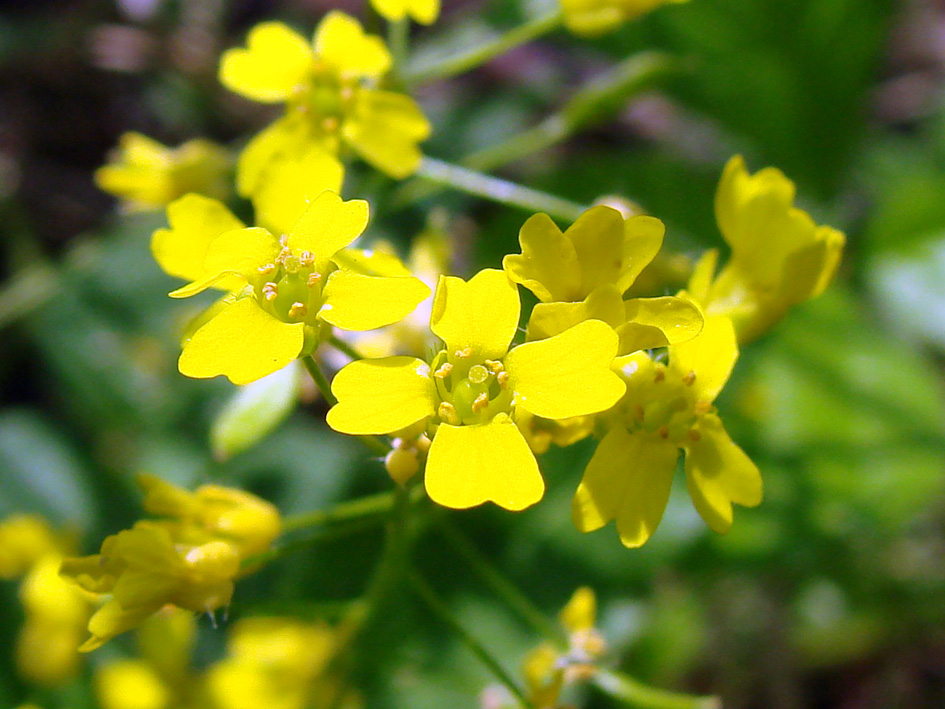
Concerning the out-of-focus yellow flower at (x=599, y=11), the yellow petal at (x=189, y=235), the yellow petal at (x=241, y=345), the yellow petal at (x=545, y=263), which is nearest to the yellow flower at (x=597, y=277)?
the yellow petal at (x=545, y=263)

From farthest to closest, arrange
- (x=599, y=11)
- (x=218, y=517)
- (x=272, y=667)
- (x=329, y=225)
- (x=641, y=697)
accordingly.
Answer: (x=272, y=667) < (x=599, y=11) < (x=641, y=697) < (x=218, y=517) < (x=329, y=225)

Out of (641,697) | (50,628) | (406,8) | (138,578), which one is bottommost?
(50,628)

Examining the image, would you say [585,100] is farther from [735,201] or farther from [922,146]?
[922,146]

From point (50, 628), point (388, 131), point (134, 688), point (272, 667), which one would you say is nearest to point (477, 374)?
point (388, 131)

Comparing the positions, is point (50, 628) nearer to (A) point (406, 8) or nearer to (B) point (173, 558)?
(B) point (173, 558)

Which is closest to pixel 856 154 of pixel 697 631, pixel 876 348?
pixel 876 348

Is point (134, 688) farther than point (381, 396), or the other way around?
point (134, 688)

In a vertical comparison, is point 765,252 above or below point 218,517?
above
